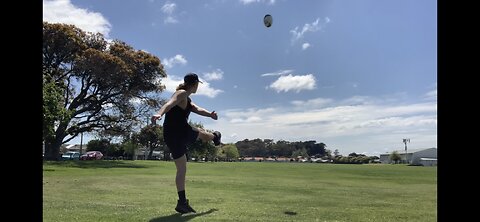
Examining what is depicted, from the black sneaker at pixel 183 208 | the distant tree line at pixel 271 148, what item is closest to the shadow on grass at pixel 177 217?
the black sneaker at pixel 183 208

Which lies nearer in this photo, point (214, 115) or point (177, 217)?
point (177, 217)

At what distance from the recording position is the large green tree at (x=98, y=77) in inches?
1615

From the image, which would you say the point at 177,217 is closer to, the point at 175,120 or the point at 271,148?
the point at 175,120

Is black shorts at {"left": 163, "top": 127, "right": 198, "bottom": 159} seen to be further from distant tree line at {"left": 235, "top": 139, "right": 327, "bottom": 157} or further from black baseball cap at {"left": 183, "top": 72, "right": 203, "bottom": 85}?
distant tree line at {"left": 235, "top": 139, "right": 327, "bottom": 157}

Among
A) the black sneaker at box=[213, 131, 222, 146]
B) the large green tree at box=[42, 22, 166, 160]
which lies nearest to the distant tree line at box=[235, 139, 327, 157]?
the large green tree at box=[42, 22, 166, 160]

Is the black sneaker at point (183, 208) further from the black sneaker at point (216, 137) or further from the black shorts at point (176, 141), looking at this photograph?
the black sneaker at point (216, 137)

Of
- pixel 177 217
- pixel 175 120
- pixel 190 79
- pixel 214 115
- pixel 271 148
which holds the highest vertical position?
pixel 190 79

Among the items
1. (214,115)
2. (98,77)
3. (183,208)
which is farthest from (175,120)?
(98,77)

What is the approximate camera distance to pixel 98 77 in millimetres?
42281
